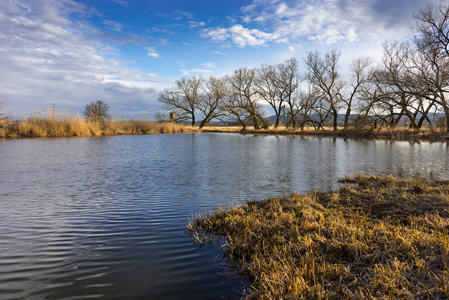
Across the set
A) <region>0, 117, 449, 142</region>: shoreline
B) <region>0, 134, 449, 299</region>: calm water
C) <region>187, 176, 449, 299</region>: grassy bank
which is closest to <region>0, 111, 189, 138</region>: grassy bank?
<region>0, 117, 449, 142</region>: shoreline

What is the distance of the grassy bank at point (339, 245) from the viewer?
2.75 m

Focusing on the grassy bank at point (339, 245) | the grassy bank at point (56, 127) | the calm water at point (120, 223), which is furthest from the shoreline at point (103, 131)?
the grassy bank at point (339, 245)

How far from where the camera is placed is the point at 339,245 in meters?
3.68

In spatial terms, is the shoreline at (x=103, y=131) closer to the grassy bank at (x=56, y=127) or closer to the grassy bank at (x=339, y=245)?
the grassy bank at (x=56, y=127)

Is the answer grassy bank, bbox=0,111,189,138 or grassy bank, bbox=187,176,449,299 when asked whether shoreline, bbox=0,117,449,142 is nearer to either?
grassy bank, bbox=0,111,189,138

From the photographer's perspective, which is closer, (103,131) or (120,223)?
(120,223)

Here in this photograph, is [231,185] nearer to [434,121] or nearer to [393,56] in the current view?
[434,121]

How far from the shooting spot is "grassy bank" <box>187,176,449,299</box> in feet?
9.02

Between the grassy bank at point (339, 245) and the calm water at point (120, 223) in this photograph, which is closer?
the grassy bank at point (339, 245)

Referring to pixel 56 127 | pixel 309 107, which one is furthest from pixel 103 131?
pixel 309 107

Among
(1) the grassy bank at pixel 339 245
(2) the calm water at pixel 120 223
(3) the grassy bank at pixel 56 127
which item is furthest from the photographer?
(3) the grassy bank at pixel 56 127

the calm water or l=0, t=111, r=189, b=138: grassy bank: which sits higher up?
l=0, t=111, r=189, b=138: grassy bank

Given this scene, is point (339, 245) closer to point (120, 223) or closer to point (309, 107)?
point (120, 223)

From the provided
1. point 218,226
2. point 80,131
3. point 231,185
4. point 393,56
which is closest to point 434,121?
point 393,56
